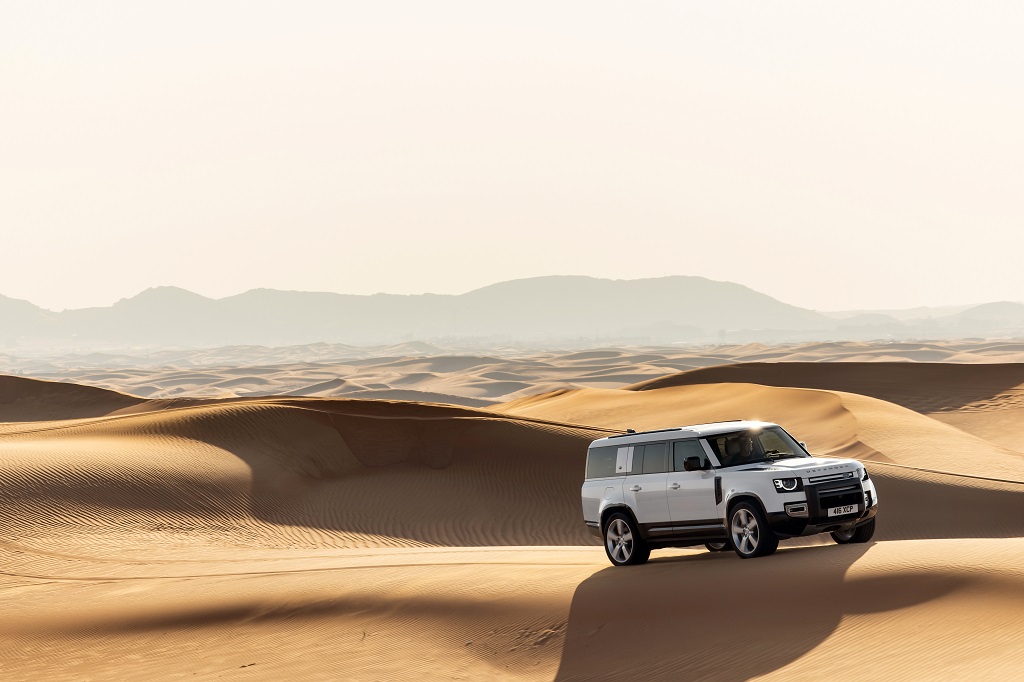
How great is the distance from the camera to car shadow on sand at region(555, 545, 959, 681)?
10734mm

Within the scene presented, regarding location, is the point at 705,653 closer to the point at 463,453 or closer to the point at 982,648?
the point at 982,648

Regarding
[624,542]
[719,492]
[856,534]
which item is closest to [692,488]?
[719,492]

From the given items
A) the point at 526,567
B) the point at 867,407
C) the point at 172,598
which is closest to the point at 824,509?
the point at 526,567

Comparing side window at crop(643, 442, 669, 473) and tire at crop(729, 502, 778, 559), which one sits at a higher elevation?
side window at crop(643, 442, 669, 473)

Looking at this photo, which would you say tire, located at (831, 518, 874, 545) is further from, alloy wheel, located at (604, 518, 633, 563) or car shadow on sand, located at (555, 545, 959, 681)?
alloy wheel, located at (604, 518, 633, 563)

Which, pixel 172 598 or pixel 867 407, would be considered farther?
pixel 867 407

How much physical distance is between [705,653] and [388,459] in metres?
21.7

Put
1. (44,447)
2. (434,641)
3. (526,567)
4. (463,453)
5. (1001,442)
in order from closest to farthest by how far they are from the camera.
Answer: (434,641) < (526,567) < (44,447) < (463,453) < (1001,442)

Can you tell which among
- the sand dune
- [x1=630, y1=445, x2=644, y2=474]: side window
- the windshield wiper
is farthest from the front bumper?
the sand dune

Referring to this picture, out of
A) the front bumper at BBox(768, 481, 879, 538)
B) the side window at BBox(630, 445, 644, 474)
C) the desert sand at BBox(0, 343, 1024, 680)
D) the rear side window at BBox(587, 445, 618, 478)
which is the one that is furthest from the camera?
the rear side window at BBox(587, 445, 618, 478)

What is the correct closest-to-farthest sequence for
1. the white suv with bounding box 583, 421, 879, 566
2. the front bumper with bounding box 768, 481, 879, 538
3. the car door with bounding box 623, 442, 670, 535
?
the front bumper with bounding box 768, 481, 879, 538
the white suv with bounding box 583, 421, 879, 566
the car door with bounding box 623, 442, 670, 535

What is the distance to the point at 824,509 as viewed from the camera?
12.7m

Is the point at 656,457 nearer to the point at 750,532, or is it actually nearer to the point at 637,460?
the point at 637,460

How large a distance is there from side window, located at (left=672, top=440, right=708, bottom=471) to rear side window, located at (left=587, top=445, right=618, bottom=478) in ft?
3.43
